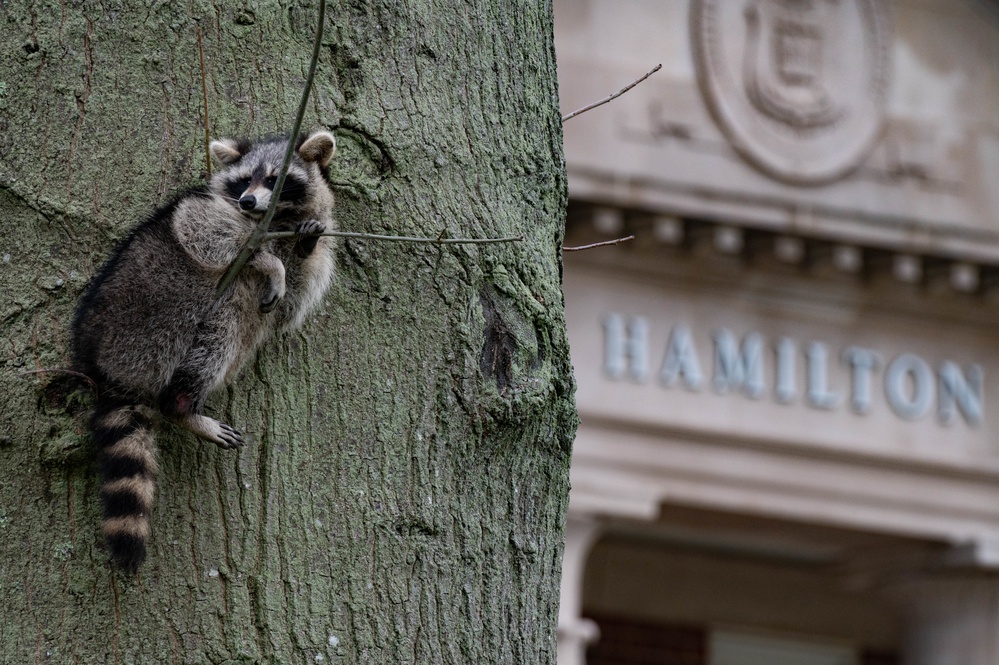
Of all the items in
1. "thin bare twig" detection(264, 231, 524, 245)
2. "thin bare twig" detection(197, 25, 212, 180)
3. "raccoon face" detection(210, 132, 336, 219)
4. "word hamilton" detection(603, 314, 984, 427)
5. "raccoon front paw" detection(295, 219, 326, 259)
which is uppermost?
"thin bare twig" detection(197, 25, 212, 180)

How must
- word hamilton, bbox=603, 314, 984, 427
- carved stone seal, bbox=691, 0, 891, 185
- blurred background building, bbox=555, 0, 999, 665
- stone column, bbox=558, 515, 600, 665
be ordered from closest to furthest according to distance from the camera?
1. stone column, bbox=558, 515, 600, 665
2. blurred background building, bbox=555, 0, 999, 665
3. word hamilton, bbox=603, 314, 984, 427
4. carved stone seal, bbox=691, 0, 891, 185

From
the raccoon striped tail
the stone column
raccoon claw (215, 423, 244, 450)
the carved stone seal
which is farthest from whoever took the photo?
the carved stone seal

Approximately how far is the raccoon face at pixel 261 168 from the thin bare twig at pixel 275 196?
0.72 feet

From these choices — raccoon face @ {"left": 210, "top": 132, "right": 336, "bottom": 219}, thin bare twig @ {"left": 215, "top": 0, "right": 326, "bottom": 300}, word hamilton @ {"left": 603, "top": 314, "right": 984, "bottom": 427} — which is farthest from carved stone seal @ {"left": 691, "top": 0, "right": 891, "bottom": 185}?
thin bare twig @ {"left": 215, "top": 0, "right": 326, "bottom": 300}

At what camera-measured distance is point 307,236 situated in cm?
316

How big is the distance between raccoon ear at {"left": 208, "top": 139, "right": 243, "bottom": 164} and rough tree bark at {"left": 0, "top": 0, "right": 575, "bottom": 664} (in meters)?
0.04

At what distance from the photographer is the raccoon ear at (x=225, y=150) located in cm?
319

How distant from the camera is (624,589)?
1808 centimetres

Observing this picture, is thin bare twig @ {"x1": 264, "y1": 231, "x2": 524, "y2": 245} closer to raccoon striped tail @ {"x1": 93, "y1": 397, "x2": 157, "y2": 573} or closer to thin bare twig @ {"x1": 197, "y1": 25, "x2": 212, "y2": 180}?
thin bare twig @ {"x1": 197, "y1": 25, "x2": 212, "y2": 180}

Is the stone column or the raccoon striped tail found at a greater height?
the raccoon striped tail

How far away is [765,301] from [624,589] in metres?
4.41

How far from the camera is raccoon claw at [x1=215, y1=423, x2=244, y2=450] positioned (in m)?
2.92

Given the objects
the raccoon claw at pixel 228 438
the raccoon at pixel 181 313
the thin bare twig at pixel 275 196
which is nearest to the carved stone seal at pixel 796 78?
the raccoon at pixel 181 313

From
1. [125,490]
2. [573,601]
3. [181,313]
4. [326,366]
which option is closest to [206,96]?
[181,313]
